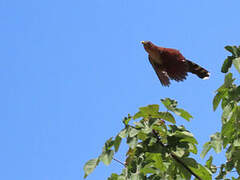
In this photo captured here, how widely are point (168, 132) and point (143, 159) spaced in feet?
0.82

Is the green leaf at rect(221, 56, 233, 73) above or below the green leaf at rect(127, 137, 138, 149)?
above

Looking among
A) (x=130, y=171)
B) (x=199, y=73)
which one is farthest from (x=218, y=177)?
(x=199, y=73)

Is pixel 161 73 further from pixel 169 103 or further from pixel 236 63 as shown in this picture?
pixel 236 63

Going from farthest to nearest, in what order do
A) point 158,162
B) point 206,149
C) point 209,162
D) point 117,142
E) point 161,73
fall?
point 161,73 < point 209,162 < point 206,149 < point 117,142 < point 158,162

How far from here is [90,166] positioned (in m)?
2.54

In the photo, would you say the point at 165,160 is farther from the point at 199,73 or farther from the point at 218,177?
the point at 199,73

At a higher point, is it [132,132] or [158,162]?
[132,132]

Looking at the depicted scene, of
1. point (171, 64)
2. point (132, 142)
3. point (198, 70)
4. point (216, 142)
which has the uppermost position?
point (171, 64)

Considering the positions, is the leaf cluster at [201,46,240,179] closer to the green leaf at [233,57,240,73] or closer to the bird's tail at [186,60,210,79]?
the green leaf at [233,57,240,73]

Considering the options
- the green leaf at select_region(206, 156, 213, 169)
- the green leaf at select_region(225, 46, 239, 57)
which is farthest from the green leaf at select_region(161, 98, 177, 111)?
the green leaf at select_region(206, 156, 213, 169)

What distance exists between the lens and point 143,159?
259 cm

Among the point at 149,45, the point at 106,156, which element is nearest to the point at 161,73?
the point at 149,45

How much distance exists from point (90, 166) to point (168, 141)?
557mm

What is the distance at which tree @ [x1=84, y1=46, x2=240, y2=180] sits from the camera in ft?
8.14
